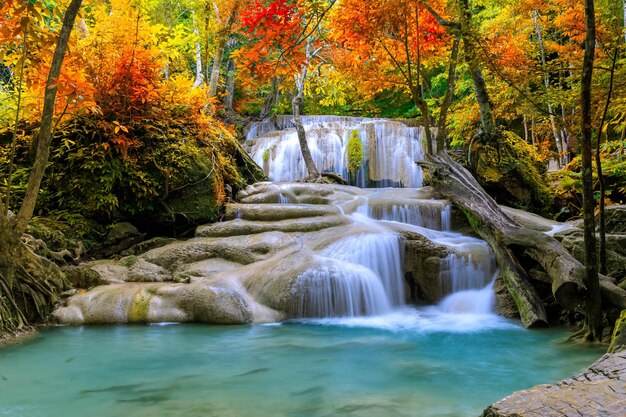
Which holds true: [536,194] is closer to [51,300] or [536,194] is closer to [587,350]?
[587,350]

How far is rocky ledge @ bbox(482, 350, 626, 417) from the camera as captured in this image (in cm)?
136

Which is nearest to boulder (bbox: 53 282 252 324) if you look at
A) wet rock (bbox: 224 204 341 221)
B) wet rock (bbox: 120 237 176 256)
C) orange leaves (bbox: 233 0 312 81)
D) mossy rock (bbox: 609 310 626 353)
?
wet rock (bbox: 120 237 176 256)

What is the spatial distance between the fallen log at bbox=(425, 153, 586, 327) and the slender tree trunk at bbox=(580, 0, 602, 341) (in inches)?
5.8

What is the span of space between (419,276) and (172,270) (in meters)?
3.82

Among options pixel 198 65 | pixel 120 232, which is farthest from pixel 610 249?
pixel 198 65

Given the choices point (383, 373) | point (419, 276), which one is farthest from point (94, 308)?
Answer: point (419, 276)

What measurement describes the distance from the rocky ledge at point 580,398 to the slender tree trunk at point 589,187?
266 cm

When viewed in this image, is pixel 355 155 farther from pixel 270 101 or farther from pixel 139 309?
pixel 139 309

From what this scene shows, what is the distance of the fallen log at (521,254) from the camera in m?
4.47

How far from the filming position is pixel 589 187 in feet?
13.1

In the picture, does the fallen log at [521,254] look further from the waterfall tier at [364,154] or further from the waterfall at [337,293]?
the waterfall tier at [364,154]

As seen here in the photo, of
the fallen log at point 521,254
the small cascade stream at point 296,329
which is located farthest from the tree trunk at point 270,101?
the fallen log at point 521,254

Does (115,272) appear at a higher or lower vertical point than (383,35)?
lower

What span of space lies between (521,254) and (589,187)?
2327mm
